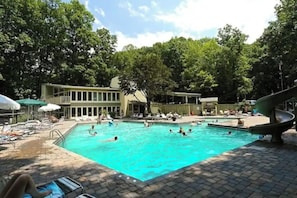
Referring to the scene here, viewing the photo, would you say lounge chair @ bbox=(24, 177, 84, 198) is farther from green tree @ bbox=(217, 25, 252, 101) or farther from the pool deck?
green tree @ bbox=(217, 25, 252, 101)

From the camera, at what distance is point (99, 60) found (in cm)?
3447

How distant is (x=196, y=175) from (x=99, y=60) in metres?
32.0

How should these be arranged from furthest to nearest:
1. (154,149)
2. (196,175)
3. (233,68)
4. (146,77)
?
(233,68) < (146,77) < (154,149) < (196,175)

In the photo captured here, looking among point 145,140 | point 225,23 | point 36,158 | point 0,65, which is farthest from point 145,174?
point 225,23

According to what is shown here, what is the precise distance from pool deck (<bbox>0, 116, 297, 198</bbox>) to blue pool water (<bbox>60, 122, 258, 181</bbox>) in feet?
8.18

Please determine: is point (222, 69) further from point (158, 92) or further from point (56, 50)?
point (56, 50)

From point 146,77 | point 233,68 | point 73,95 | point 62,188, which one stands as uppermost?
point 233,68

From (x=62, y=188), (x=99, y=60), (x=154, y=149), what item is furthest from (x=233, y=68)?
(x=62, y=188)

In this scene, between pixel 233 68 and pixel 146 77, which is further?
pixel 233 68

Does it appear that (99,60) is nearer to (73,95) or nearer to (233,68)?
(73,95)

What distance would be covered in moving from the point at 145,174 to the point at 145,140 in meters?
6.36

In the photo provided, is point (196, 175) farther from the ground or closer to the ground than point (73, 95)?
closer to the ground

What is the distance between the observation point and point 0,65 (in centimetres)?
2806

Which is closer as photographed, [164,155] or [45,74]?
[164,155]
